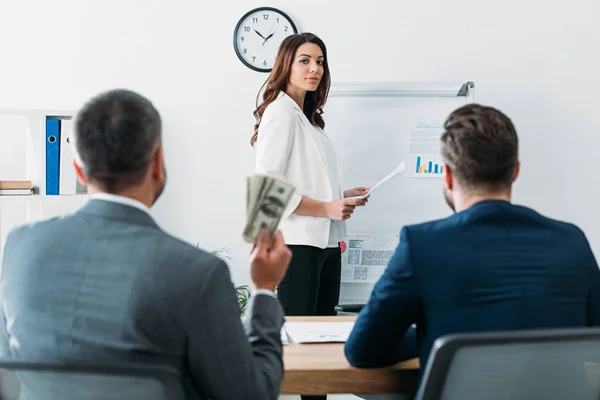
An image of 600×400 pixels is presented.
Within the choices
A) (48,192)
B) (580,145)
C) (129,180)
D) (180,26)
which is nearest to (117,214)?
(129,180)

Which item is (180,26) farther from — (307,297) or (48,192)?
(307,297)

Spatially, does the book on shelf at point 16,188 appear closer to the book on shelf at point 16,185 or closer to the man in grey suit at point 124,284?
the book on shelf at point 16,185

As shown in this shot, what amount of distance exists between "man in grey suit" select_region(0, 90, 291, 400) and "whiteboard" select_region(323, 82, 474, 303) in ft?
8.15

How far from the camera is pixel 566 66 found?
3893mm

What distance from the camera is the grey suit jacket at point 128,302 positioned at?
1.12 meters

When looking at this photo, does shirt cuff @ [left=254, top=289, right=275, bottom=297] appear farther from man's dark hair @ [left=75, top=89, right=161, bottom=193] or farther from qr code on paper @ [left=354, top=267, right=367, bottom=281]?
qr code on paper @ [left=354, top=267, right=367, bottom=281]

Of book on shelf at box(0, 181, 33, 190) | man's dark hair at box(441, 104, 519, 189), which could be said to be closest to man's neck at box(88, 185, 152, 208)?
man's dark hair at box(441, 104, 519, 189)

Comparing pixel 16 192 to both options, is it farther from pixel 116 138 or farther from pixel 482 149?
pixel 482 149

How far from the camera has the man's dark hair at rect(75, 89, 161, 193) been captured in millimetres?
1214

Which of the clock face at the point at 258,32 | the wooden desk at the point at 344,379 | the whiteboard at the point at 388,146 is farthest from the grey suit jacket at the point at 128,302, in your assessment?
the clock face at the point at 258,32

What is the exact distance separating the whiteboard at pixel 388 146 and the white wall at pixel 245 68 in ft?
0.56

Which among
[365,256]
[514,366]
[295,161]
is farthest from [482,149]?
[365,256]

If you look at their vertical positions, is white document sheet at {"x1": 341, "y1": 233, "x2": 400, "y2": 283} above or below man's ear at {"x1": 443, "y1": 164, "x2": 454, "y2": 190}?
below

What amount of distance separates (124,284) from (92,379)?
0.16 m
